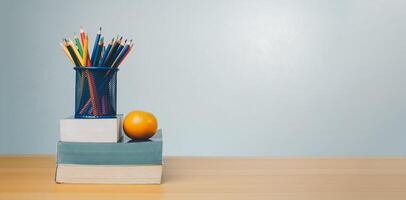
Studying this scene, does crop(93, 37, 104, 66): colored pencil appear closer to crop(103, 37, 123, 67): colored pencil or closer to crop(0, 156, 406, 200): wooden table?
crop(103, 37, 123, 67): colored pencil

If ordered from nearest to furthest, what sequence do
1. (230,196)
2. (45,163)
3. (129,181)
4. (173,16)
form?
(230,196) < (129,181) < (45,163) < (173,16)

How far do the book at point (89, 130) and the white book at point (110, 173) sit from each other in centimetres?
6

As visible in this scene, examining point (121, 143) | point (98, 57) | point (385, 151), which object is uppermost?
point (98, 57)

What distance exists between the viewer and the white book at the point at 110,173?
1.03m

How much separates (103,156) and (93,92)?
13 centimetres

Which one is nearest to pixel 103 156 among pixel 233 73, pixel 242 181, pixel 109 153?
pixel 109 153

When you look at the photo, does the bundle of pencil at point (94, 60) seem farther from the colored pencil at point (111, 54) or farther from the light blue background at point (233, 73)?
the light blue background at point (233, 73)

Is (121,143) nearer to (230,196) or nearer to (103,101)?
(103,101)

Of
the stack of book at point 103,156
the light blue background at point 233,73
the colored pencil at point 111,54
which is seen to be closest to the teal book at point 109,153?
the stack of book at point 103,156

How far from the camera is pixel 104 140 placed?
3.49ft

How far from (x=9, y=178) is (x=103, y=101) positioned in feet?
0.76

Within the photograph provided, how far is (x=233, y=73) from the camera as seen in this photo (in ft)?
11.4

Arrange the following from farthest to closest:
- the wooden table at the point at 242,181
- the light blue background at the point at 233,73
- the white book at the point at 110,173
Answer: the light blue background at the point at 233,73
the white book at the point at 110,173
the wooden table at the point at 242,181

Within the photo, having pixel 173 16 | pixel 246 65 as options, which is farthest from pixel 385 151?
pixel 173 16
